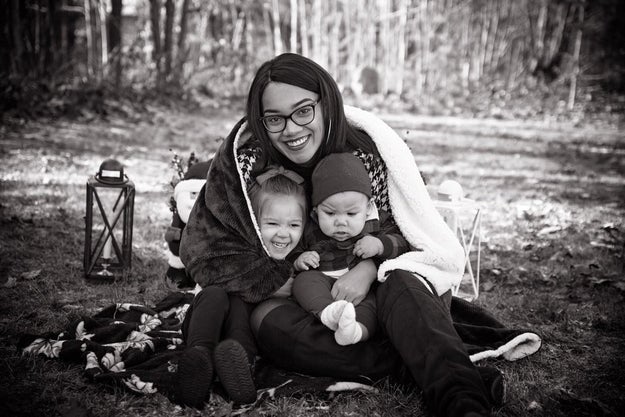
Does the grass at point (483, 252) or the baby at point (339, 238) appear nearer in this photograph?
the grass at point (483, 252)

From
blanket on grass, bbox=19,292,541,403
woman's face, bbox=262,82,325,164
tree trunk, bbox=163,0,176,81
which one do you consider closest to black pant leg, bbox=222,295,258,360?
blanket on grass, bbox=19,292,541,403

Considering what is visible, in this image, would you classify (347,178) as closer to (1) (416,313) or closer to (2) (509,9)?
(1) (416,313)

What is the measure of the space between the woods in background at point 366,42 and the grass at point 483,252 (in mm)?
1597

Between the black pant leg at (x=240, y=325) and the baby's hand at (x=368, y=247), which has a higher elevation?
the baby's hand at (x=368, y=247)

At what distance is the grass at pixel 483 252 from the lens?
2.27 metres

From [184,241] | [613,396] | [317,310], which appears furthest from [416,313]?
[184,241]

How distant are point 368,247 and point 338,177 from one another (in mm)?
315

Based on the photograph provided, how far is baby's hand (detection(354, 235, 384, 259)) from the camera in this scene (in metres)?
2.50

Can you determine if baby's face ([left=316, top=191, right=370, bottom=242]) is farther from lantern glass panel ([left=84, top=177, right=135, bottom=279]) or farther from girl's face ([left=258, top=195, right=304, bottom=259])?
lantern glass panel ([left=84, top=177, right=135, bottom=279])

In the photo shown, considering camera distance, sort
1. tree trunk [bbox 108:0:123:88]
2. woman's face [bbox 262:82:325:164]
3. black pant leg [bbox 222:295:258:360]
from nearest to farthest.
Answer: black pant leg [bbox 222:295:258:360], woman's face [bbox 262:82:325:164], tree trunk [bbox 108:0:123:88]

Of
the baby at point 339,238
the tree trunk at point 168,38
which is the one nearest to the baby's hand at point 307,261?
the baby at point 339,238

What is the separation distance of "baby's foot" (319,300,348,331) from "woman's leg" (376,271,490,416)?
0.21 m

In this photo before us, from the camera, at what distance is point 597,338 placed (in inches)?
118

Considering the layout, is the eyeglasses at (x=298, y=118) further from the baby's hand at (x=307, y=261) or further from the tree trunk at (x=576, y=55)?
the tree trunk at (x=576, y=55)
